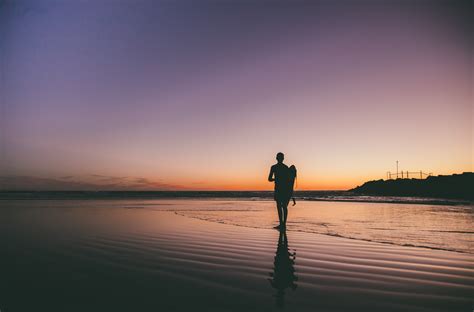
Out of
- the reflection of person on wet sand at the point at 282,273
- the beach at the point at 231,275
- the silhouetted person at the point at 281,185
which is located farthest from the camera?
the silhouetted person at the point at 281,185

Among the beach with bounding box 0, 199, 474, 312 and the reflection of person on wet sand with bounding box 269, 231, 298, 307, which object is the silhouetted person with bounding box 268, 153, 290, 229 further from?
the reflection of person on wet sand with bounding box 269, 231, 298, 307

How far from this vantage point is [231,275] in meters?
4.76

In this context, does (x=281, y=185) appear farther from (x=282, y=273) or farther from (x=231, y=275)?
(x=231, y=275)

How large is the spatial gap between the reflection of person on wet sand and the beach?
0.01 metres

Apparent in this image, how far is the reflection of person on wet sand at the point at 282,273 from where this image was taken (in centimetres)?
396

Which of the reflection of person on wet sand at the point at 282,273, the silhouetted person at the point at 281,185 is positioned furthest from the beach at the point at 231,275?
the silhouetted person at the point at 281,185

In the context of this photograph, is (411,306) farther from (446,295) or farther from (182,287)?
(182,287)

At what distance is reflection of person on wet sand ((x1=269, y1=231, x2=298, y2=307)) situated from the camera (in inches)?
156

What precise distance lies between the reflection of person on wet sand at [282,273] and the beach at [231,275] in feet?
0.05

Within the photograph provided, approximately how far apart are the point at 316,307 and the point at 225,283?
1.32 meters

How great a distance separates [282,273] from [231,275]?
0.78 m

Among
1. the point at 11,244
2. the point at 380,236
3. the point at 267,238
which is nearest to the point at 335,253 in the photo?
the point at 267,238

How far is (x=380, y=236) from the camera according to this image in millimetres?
8984

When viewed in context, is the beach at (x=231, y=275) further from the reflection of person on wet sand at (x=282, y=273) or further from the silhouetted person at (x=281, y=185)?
the silhouetted person at (x=281, y=185)
